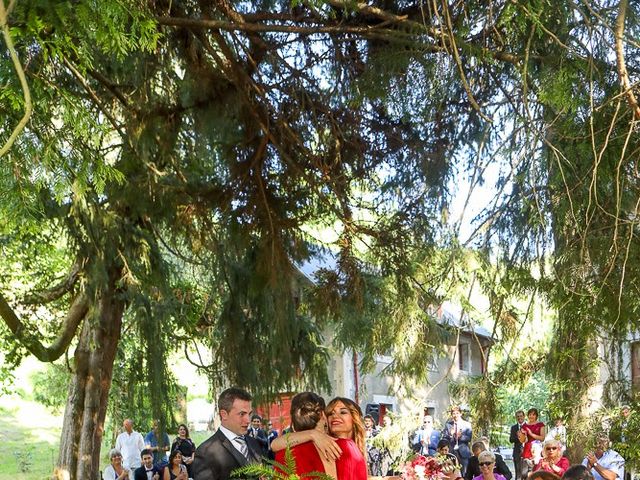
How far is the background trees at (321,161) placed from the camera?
5.29 m

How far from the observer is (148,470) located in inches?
515

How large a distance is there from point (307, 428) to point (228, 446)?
0.38m

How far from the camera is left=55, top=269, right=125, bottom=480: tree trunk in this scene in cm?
1315

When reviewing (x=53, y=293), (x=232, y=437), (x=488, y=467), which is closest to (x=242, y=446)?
(x=232, y=437)

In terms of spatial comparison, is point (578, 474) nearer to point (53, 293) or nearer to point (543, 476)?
point (543, 476)

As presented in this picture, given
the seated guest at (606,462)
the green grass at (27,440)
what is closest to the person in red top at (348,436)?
the seated guest at (606,462)

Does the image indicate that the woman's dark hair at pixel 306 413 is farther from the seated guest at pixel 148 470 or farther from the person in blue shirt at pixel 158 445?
the seated guest at pixel 148 470

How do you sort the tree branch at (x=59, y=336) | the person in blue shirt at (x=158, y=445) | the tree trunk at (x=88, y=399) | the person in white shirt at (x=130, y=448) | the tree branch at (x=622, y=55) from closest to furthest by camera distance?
the tree branch at (x=622, y=55) → the tree branch at (x=59, y=336) → the person in blue shirt at (x=158, y=445) → the tree trunk at (x=88, y=399) → the person in white shirt at (x=130, y=448)

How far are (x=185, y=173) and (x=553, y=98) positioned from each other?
17.6ft

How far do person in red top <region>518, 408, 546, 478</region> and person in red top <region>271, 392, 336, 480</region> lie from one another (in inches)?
327

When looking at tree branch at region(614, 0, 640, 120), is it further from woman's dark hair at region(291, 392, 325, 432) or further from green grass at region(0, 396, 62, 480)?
green grass at region(0, 396, 62, 480)

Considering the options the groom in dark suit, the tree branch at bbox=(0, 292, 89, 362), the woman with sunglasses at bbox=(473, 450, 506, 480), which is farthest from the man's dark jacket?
the tree branch at bbox=(0, 292, 89, 362)

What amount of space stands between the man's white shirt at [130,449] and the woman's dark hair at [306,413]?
12.0 metres

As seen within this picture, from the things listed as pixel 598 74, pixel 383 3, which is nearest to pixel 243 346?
pixel 383 3
